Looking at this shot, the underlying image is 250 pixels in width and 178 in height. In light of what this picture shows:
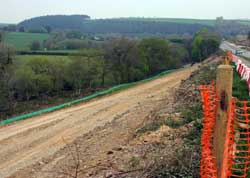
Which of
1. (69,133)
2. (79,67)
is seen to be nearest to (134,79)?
(79,67)

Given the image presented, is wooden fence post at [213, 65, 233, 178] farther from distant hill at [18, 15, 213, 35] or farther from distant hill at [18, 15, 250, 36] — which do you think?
distant hill at [18, 15, 213, 35]

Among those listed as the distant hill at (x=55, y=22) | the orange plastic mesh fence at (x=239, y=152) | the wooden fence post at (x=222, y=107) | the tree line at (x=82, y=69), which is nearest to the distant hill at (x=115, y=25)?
the distant hill at (x=55, y=22)

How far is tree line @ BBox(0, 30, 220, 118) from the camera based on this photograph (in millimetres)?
A: 45875

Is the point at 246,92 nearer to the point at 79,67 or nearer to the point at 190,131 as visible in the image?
the point at 190,131

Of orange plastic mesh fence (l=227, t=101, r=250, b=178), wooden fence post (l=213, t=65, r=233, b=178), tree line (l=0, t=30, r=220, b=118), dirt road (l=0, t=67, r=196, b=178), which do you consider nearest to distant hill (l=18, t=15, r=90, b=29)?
tree line (l=0, t=30, r=220, b=118)

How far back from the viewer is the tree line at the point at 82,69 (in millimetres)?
45875

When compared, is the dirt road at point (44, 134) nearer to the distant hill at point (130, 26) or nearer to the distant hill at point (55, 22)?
the distant hill at point (130, 26)

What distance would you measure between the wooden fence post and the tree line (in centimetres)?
4005

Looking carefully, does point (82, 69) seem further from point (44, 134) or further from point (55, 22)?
point (55, 22)

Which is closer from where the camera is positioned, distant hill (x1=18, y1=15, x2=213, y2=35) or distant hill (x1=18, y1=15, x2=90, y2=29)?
distant hill (x1=18, y1=15, x2=213, y2=35)

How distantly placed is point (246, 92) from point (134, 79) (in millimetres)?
40073

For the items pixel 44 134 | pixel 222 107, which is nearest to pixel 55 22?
pixel 44 134

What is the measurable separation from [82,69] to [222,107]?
47.3 metres

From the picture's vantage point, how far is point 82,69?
168 ft
